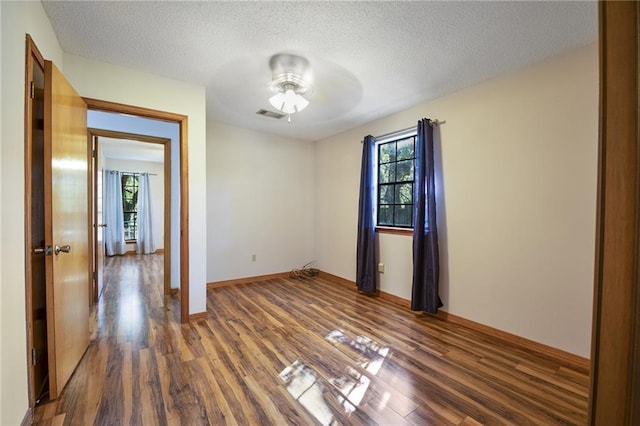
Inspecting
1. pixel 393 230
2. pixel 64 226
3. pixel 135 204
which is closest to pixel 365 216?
pixel 393 230

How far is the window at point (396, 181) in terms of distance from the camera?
333 centimetres

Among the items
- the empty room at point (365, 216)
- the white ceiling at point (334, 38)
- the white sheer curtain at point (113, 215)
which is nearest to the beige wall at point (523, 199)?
the empty room at point (365, 216)

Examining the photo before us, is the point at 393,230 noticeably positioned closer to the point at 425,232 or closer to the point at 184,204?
the point at 425,232

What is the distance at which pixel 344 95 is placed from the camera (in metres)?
2.90

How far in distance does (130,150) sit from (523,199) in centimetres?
702

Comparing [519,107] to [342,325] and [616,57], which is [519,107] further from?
[342,325]

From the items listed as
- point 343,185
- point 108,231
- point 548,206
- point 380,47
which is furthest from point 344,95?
point 108,231

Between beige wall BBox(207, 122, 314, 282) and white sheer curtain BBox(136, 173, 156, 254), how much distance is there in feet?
14.0

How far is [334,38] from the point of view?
1933 millimetres

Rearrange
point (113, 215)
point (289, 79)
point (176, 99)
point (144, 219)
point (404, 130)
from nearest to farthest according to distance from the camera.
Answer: point (289, 79), point (176, 99), point (404, 130), point (113, 215), point (144, 219)

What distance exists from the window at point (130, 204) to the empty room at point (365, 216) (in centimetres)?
404

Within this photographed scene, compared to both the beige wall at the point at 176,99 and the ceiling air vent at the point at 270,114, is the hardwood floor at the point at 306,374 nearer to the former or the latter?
the beige wall at the point at 176,99

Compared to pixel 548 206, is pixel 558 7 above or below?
above

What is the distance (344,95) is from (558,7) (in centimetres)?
176
